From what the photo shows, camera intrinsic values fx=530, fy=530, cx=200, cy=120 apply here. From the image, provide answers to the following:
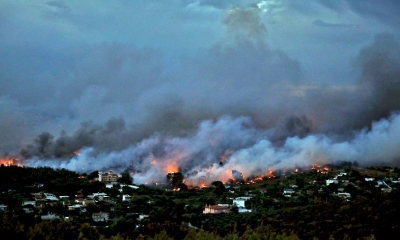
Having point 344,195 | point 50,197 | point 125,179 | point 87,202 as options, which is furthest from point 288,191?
point 50,197

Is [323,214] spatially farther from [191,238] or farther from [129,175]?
[129,175]

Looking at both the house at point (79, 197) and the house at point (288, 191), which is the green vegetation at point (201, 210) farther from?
the house at point (288, 191)

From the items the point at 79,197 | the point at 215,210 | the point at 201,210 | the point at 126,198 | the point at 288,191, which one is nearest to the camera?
the point at 215,210

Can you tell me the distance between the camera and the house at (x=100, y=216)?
30.9m

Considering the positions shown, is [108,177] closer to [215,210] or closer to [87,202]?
→ [87,202]

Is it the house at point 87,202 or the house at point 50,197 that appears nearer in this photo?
the house at point 87,202

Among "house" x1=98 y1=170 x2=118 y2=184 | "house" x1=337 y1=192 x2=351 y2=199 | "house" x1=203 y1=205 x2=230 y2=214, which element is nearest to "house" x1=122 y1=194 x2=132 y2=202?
"house" x1=203 y1=205 x2=230 y2=214

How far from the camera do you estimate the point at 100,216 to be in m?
31.9

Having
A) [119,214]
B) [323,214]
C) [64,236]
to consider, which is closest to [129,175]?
[119,214]

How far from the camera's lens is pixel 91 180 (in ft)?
164

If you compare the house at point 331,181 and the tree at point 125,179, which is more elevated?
the tree at point 125,179

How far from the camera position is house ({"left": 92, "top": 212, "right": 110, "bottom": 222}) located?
30.9 metres

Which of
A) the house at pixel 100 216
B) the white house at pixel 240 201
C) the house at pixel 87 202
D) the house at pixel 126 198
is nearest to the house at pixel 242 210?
the white house at pixel 240 201

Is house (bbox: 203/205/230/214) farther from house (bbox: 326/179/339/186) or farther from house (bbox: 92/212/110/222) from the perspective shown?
house (bbox: 326/179/339/186)
